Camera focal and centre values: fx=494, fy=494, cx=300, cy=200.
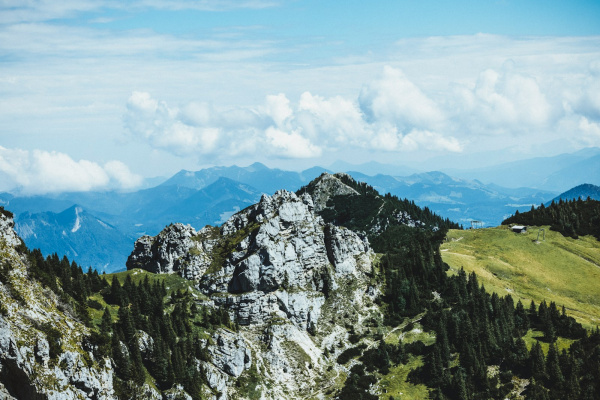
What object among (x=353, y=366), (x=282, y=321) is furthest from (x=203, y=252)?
(x=353, y=366)

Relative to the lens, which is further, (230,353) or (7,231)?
(230,353)

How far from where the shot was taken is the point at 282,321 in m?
164

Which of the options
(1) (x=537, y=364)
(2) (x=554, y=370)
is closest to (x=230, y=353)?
(1) (x=537, y=364)

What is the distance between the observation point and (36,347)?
9369cm

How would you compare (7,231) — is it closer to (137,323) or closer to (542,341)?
(137,323)

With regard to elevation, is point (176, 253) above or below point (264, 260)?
above

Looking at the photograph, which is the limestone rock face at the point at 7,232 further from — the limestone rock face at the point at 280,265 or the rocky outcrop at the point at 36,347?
the limestone rock face at the point at 280,265

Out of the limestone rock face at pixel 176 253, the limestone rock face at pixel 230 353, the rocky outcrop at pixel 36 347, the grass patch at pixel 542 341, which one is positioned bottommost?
the grass patch at pixel 542 341

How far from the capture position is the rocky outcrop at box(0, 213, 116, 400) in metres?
89.4

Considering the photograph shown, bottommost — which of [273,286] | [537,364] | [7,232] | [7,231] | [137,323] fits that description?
[537,364]

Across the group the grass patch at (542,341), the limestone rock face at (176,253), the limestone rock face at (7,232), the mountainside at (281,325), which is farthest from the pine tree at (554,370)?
the limestone rock face at (7,232)

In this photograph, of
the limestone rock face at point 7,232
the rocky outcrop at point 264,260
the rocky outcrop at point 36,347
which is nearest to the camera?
the rocky outcrop at point 36,347

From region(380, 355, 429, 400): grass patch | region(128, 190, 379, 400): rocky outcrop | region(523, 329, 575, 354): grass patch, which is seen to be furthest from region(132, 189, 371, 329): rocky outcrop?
A: region(523, 329, 575, 354): grass patch

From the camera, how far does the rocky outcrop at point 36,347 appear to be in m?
89.4
